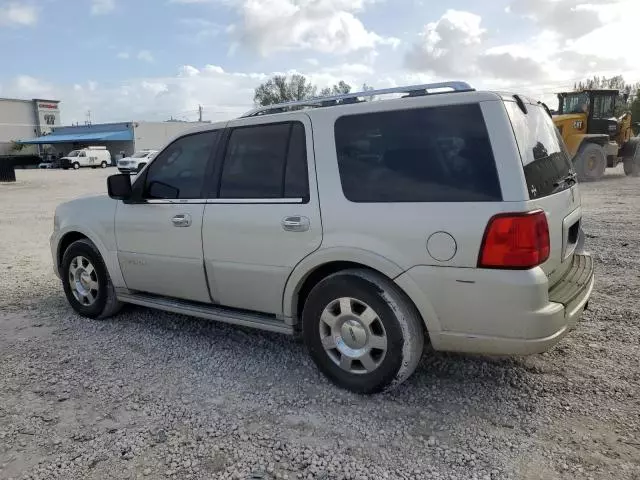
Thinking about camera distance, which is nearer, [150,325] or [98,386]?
[98,386]

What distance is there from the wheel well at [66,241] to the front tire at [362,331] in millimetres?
2880

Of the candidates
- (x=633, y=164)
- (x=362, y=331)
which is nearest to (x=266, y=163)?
(x=362, y=331)

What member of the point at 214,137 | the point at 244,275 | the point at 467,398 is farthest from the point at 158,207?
the point at 467,398

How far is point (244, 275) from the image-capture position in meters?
3.86

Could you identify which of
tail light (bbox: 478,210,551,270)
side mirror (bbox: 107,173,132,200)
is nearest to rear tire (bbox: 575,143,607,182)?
tail light (bbox: 478,210,551,270)

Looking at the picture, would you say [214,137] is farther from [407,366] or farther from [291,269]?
[407,366]

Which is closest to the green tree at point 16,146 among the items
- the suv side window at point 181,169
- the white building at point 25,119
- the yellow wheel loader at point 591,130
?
the white building at point 25,119

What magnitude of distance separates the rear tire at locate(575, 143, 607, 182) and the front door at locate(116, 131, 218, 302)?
52.8ft

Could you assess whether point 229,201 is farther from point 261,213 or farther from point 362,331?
point 362,331

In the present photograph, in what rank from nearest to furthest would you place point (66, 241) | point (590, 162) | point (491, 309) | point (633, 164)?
point (491, 309), point (66, 241), point (590, 162), point (633, 164)

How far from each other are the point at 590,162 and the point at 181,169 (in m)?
16.6

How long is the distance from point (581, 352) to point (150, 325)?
12.3 ft

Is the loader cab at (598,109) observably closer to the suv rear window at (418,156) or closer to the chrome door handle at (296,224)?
the suv rear window at (418,156)

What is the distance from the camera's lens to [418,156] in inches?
125
